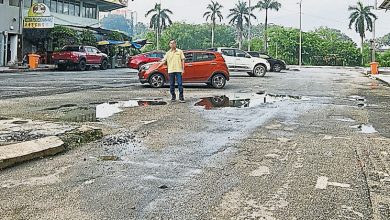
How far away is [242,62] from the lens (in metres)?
28.8

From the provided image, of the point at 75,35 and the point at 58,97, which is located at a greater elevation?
the point at 75,35

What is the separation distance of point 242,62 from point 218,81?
1009 cm

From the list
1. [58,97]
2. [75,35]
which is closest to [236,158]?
[58,97]

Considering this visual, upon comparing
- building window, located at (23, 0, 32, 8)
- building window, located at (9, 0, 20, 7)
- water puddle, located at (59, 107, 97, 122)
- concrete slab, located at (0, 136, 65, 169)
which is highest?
building window, located at (23, 0, 32, 8)

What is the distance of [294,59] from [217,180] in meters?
74.2

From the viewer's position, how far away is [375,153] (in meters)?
7.04

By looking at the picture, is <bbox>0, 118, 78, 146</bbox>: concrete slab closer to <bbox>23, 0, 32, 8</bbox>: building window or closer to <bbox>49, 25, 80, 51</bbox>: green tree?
<bbox>49, 25, 80, 51</bbox>: green tree

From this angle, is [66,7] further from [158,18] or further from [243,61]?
[158,18]

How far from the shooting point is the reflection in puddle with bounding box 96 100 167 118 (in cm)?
1082

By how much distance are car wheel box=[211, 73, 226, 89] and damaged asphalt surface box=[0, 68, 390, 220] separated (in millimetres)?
8173

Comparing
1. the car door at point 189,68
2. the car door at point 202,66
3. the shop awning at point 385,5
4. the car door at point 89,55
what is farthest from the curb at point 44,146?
the car door at point 89,55

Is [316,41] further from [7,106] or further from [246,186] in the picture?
[246,186]

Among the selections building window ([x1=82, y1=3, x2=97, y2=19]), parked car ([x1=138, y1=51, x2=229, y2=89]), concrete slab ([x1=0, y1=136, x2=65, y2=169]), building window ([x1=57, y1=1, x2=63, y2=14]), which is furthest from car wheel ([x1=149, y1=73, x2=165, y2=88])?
building window ([x1=82, y1=3, x2=97, y2=19])

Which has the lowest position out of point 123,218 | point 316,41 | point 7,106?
point 123,218
